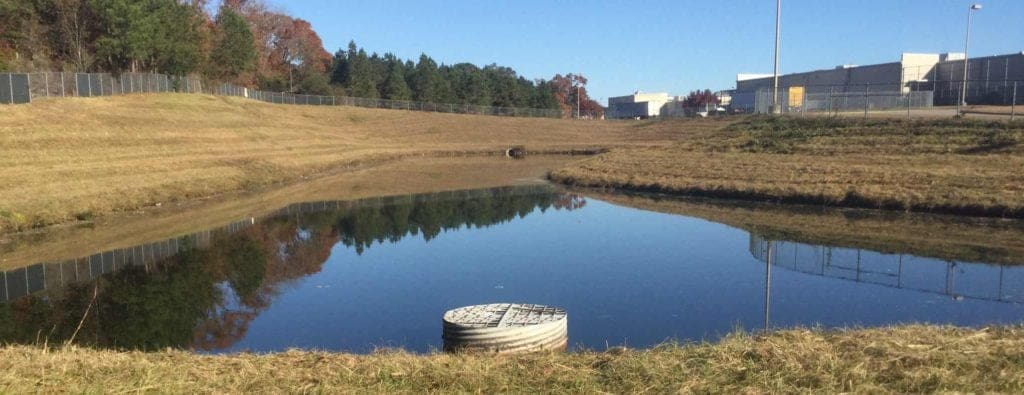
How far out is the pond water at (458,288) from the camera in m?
11.8

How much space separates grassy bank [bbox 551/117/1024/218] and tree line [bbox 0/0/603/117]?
3512cm

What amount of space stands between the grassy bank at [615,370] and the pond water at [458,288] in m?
3.14

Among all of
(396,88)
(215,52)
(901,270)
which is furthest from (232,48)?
(901,270)

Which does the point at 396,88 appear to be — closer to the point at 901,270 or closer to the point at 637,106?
the point at 637,106

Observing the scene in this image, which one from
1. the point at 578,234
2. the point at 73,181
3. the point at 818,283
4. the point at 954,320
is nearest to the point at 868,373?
the point at 954,320

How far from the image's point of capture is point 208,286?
15.2 meters

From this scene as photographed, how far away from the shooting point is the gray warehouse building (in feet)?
185

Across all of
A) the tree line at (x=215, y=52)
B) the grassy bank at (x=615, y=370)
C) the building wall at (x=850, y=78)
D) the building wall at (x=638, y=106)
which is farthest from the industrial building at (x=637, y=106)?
the grassy bank at (x=615, y=370)

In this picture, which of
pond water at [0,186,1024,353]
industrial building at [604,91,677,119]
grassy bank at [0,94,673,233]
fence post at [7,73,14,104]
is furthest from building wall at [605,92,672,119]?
pond water at [0,186,1024,353]

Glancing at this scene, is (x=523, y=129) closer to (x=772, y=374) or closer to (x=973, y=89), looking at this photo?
(x=973, y=89)

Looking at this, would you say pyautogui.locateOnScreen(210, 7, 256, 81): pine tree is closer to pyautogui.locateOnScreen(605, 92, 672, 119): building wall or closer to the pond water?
the pond water

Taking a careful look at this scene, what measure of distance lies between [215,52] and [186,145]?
36.4 metres

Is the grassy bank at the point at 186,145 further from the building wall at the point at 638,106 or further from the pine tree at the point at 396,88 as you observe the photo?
the building wall at the point at 638,106

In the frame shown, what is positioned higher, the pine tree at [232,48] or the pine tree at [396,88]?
the pine tree at [232,48]
